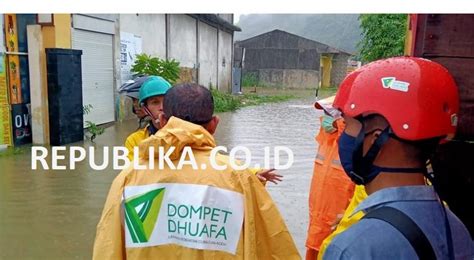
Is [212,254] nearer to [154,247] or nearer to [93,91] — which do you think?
[154,247]

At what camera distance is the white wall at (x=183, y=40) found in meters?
16.5

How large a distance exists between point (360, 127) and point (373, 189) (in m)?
0.15

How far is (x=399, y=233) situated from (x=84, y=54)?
9.99 m

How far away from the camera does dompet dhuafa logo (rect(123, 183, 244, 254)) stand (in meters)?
1.72

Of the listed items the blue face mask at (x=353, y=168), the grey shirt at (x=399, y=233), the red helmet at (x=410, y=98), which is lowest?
the grey shirt at (x=399, y=233)

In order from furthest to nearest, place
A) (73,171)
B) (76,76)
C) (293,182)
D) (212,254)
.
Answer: (76,76) < (73,171) < (293,182) < (212,254)

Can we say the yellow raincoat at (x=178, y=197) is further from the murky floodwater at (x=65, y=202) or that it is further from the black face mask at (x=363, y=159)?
the murky floodwater at (x=65, y=202)

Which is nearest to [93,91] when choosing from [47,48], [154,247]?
[47,48]

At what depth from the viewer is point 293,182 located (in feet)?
20.5

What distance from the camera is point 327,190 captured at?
273 cm

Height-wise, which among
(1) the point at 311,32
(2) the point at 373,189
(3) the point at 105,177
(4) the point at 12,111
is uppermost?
(1) the point at 311,32

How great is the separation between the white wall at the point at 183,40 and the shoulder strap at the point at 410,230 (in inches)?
616

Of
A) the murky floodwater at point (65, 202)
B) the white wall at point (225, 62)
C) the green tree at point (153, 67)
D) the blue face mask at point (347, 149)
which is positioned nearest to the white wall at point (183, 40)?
the green tree at point (153, 67)

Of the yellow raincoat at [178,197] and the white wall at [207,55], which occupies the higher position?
the white wall at [207,55]
